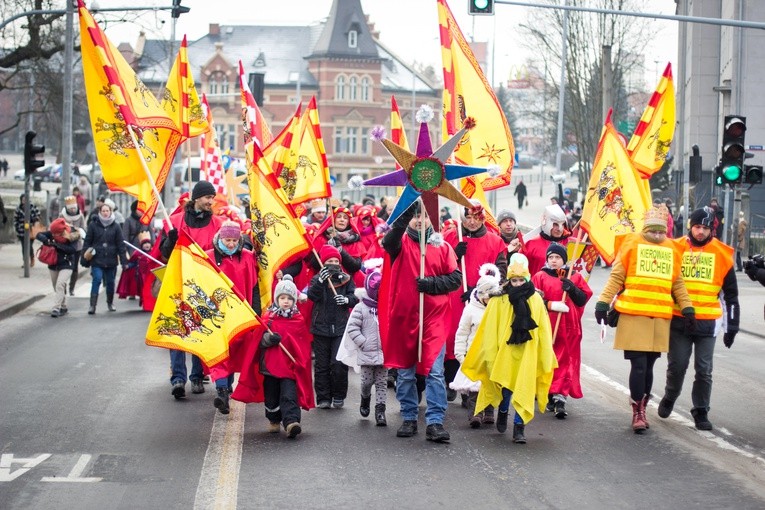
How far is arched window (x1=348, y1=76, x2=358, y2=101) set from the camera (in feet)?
365

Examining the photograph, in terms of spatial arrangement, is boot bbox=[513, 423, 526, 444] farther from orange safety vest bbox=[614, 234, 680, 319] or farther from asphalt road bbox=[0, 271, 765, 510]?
orange safety vest bbox=[614, 234, 680, 319]

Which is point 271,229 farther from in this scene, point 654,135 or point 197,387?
point 654,135

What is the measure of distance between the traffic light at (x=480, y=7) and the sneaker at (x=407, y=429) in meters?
10.4

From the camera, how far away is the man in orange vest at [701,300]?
10914mm

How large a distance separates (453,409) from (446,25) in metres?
5.02

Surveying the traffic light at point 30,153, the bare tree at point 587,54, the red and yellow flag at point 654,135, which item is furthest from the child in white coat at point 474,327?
the bare tree at point 587,54

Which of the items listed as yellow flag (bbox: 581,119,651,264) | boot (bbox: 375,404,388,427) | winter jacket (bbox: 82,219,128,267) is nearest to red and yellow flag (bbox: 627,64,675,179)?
yellow flag (bbox: 581,119,651,264)

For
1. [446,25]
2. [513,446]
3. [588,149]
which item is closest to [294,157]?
[446,25]

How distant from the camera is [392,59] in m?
116

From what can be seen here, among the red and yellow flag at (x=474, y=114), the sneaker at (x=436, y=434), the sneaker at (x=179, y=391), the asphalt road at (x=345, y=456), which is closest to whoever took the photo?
the asphalt road at (x=345, y=456)

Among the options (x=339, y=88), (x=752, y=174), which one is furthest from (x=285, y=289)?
(x=339, y=88)

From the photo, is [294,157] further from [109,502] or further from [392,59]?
[392,59]

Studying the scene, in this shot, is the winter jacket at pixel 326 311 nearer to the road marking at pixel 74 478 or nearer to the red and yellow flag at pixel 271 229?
the red and yellow flag at pixel 271 229

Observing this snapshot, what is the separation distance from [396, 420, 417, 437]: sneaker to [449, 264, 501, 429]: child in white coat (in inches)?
20.9
